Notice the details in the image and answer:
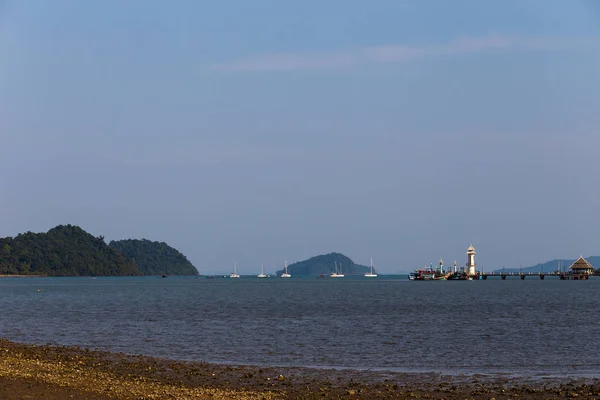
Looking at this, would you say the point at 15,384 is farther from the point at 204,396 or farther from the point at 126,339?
the point at 126,339

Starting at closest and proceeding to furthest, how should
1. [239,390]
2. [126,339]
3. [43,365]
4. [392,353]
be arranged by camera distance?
[239,390] < [43,365] < [392,353] < [126,339]

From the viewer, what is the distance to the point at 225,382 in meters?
34.8

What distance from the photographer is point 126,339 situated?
56156mm

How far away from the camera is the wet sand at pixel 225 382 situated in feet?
98.0

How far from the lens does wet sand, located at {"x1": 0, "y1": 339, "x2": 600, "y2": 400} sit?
98.0ft

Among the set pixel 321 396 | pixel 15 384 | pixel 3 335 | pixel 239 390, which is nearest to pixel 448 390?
pixel 321 396

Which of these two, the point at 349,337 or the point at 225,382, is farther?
the point at 349,337

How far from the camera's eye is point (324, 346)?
170 feet

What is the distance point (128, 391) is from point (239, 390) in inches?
178

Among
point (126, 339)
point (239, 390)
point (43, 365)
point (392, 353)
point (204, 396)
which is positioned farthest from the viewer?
point (126, 339)

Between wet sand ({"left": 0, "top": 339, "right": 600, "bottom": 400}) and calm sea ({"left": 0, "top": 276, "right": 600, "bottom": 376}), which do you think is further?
calm sea ({"left": 0, "top": 276, "right": 600, "bottom": 376})

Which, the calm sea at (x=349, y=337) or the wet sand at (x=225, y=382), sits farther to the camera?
the calm sea at (x=349, y=337)

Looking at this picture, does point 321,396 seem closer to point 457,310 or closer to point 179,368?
point 179,368

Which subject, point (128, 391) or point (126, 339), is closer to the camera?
point (128, 391)
